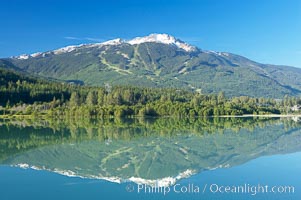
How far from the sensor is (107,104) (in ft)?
470

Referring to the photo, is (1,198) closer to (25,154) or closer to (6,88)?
(25,154)

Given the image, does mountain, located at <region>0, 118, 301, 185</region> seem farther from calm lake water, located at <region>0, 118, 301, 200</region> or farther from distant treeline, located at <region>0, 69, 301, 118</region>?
distant treeline, located at <region>0, 69, 301, 118</region>

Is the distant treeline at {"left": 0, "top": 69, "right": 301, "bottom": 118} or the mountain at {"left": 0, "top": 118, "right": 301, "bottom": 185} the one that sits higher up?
the distant treeline at {"left": 0, "top": 69, "right": 301, "bottom": 118}

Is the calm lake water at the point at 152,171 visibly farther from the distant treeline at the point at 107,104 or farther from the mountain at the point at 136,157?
the distant treeline at the point at 107,104

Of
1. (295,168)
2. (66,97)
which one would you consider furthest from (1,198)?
(66,97)

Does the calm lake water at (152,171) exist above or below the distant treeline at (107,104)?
below

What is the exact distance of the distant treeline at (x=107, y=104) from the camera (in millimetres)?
125438

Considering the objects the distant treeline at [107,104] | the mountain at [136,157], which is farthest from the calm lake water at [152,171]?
the distant treeline at [107,104]

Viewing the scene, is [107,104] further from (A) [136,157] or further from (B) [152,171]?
(B) [152,171]

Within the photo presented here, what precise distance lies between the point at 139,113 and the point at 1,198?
105 m

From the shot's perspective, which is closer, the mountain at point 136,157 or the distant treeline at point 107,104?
the mountain at point 136,157

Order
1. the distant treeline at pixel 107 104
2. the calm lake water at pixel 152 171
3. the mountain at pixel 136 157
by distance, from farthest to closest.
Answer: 1. the distant treeline at pixel 107 104
2. the mountain at pixel 136 157
3. the calm lake water at pixel 152 171

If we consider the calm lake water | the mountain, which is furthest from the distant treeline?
the calm lake water

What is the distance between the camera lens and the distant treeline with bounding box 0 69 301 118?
125438mm
